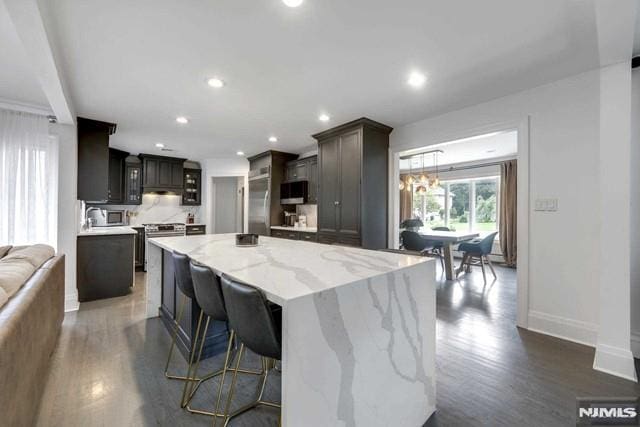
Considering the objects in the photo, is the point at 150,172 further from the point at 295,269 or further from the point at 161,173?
the point at 295,269

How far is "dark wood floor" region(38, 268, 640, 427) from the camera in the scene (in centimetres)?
155

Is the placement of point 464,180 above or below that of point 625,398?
above

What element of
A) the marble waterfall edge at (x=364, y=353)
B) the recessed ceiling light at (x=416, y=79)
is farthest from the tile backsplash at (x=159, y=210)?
the marble waterfall edge at (x=364, y=353)

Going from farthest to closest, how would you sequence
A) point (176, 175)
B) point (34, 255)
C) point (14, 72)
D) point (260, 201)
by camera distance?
point (176, 175) → point (260, 201) → point (14, 72) → point (34, 255)

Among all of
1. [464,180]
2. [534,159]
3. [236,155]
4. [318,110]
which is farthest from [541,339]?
[236,155]

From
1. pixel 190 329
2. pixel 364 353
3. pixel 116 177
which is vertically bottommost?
pixel 190 329

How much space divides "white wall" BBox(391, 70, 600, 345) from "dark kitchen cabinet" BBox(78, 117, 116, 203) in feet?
16.1

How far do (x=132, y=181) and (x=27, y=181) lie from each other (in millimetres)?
2632

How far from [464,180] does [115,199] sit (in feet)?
25.4

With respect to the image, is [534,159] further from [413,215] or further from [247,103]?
[413,215]

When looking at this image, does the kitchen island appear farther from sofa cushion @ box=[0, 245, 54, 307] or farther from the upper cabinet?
the upper cabinet

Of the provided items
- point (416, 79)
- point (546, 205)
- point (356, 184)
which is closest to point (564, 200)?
point (546, 205)

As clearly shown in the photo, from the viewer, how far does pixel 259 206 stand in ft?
18.5

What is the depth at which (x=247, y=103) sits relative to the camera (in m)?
3.09
